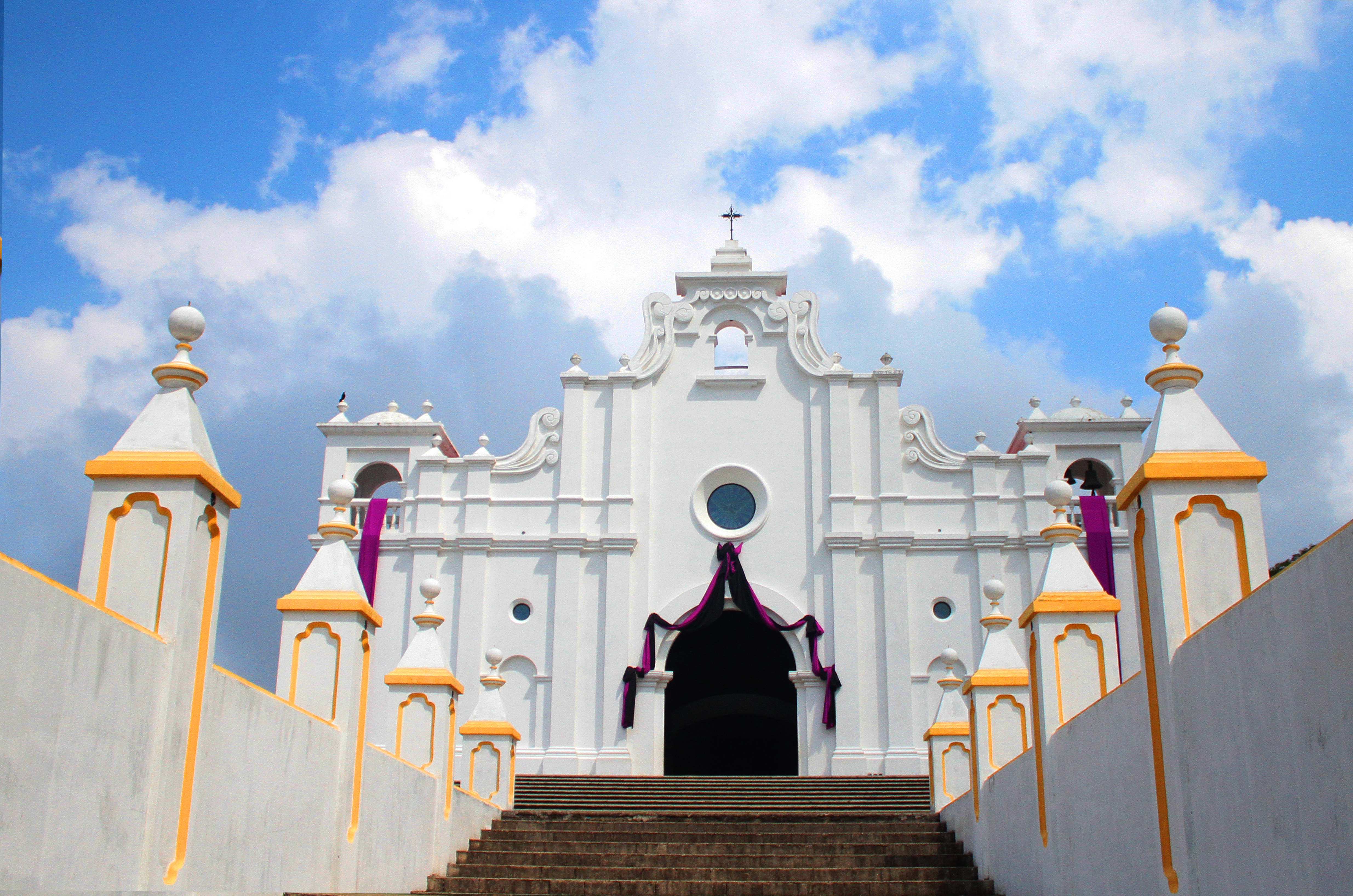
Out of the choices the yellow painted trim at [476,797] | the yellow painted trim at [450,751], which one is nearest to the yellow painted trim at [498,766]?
the yellow painted trim at [476,797]

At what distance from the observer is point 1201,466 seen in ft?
19.9

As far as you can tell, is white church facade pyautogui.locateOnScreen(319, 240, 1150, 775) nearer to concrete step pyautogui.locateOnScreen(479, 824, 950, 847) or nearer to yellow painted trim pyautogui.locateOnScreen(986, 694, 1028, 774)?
concrete step pyautogui.locateOnScreen(479, 824, 950, 847)

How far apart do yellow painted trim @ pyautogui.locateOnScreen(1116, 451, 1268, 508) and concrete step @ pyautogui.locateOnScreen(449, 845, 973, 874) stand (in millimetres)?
7196

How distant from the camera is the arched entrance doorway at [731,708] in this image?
88.8 feet

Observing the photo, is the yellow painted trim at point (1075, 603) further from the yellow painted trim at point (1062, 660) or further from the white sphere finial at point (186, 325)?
the white sphere finial at point (186, 325)

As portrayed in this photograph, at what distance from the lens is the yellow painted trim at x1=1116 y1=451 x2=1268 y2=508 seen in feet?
19.8

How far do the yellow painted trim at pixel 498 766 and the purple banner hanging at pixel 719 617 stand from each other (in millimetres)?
6454

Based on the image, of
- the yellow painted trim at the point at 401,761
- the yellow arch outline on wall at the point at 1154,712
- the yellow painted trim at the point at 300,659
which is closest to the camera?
the yellow arch outline on wall at the point at 1154,712

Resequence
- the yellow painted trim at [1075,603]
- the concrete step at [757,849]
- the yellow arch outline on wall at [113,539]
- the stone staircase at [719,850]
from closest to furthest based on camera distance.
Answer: the yellow arch outline on wall at [113,539]
the yellow painted trim at [1075,603]
the stone staircase at [719,850]
the concrete step at [757,849]

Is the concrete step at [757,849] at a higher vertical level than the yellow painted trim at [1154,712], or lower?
lower

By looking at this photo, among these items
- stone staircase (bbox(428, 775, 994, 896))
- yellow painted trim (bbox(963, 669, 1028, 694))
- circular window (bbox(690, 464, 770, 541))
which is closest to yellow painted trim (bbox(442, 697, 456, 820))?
stone staircase (bbox(428, 775, 994, 896))

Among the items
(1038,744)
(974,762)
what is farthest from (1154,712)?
(974,762)

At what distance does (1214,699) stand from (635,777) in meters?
15.7

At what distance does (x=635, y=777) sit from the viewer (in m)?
20.0
